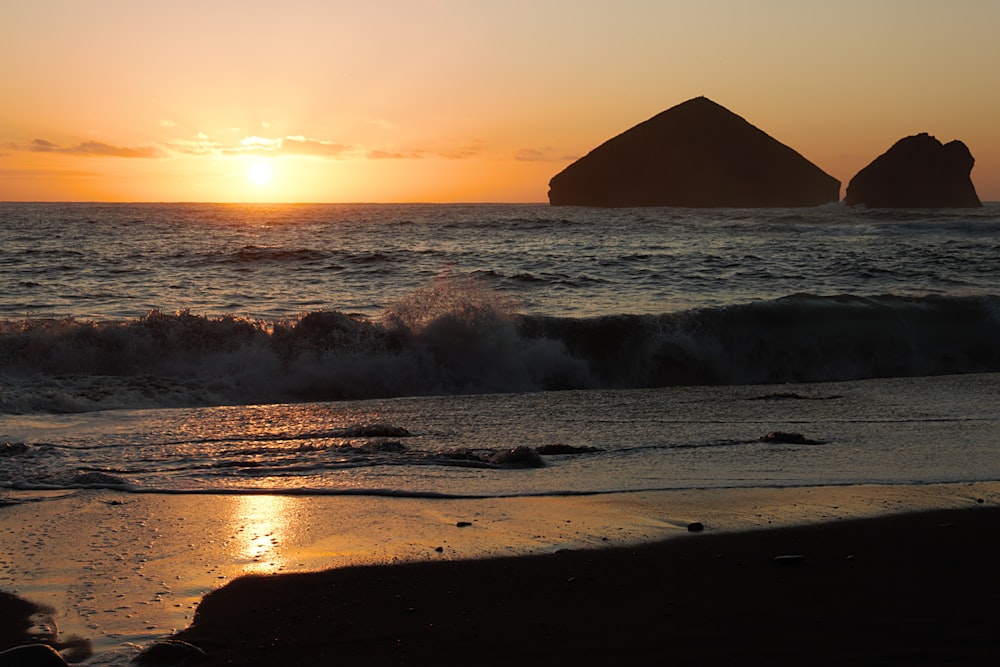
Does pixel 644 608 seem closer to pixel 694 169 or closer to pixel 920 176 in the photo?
pixel 920 176

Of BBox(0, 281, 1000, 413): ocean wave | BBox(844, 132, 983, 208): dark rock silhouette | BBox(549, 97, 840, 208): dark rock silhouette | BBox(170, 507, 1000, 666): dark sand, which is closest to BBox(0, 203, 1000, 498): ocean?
BBox(0, 281, 1000, 413): ocean wave

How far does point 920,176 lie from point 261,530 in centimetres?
11414

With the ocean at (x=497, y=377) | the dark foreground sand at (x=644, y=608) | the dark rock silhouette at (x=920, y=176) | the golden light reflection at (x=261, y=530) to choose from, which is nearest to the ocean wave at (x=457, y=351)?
the ocean at (x=497, y=377)

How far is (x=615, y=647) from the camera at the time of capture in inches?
139

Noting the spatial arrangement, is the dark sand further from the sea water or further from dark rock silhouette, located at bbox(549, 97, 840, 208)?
dark rock silhouette, located at bbox(549, 97, 840, 208)

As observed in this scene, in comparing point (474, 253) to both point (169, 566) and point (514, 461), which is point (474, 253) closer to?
point (514, 461)

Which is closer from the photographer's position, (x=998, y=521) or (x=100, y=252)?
(x=998, y=521)

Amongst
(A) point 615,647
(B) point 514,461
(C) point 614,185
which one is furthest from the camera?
(C) point 614,185

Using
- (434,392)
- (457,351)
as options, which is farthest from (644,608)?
(457,351)

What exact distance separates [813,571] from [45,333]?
1161 cm

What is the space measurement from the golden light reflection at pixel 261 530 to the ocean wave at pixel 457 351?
5294mm

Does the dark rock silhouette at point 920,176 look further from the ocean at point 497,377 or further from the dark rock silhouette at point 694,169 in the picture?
the ocean at point 497,377

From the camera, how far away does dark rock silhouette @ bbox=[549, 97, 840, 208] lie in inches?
6019

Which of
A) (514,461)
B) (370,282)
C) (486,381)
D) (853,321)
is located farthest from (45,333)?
(853,321)
